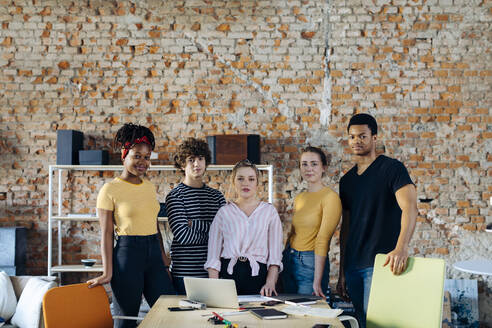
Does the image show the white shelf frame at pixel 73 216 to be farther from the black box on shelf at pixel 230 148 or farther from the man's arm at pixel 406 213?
the man's arm at pixel 406 213

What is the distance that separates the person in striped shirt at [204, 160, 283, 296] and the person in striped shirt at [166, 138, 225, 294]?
0.23 meters

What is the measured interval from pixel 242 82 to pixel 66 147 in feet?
6.09

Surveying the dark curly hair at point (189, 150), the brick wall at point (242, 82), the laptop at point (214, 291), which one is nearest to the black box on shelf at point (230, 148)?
the brick wall at point (242, 82)

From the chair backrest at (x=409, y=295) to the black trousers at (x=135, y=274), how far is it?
1.22 meters

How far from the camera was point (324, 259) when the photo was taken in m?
2.82

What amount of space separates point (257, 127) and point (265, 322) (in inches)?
117

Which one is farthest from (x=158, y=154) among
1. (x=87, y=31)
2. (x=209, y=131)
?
(x=87, y=31)

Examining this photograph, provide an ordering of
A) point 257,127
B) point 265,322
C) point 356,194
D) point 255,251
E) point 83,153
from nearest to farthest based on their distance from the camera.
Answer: point 265,322 → point 255,251 → point 356,194 → point 83,153 → point 257,127

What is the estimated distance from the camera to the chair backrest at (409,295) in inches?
83.0

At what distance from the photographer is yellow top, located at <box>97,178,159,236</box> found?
2.75 m

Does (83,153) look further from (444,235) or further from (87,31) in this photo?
(444,235)

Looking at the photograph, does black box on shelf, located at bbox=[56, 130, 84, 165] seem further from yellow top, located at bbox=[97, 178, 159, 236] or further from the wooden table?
the wooden table

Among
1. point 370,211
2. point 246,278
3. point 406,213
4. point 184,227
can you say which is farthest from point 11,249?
point 406,213

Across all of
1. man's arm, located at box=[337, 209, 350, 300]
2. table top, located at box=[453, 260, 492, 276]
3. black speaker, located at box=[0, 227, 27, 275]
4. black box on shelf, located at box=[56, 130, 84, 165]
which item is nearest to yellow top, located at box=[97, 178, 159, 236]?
man's arm, located at box=[337, 209, 350, 300]
